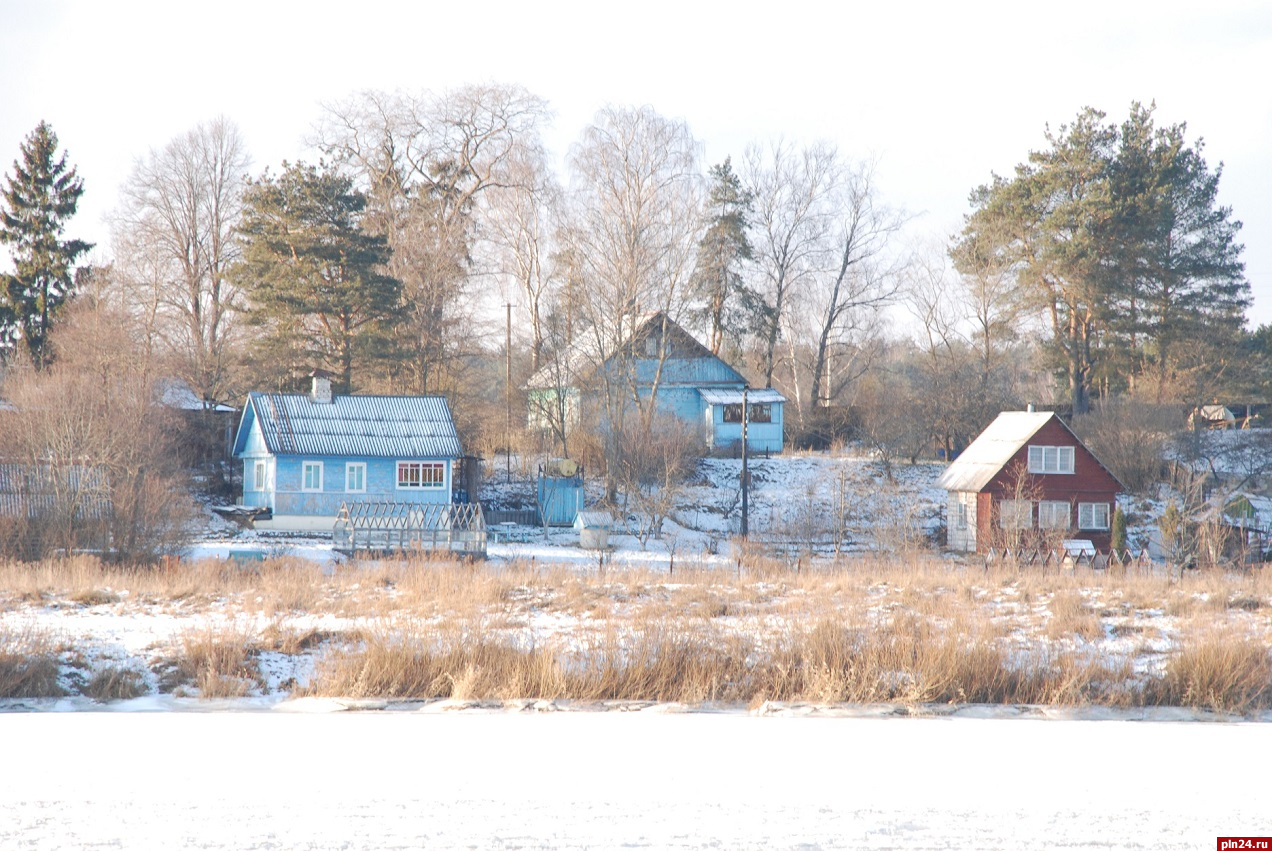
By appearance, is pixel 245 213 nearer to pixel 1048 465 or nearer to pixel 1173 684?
pixel 1048 465

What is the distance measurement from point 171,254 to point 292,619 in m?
37.0

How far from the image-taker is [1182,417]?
1633 inches

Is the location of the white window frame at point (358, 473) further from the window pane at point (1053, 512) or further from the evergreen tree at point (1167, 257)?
the evergreen tree at point (1167, 257)

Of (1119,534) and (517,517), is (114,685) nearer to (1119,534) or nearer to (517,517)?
(517,517)

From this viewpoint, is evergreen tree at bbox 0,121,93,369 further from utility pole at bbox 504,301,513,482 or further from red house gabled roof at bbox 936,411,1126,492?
red house gabled roof at bbox 936,411,1126,492

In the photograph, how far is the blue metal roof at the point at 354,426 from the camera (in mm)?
33156

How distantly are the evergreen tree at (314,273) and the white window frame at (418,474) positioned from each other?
625 cm

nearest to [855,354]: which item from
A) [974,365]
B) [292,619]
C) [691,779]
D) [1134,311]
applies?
[974,365]

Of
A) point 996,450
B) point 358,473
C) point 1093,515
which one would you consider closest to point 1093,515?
point 1093,515

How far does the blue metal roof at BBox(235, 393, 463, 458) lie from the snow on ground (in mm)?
24771

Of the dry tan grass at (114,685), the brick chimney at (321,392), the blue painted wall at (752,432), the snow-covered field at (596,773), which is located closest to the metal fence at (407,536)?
the brick chimney at (321,392)

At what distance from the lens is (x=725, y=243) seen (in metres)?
46.3

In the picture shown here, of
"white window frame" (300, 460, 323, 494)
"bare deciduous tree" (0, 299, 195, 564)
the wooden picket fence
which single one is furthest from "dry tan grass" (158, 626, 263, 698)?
"white window frame" (300, 460, 323, 494)

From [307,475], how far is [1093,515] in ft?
84.1
